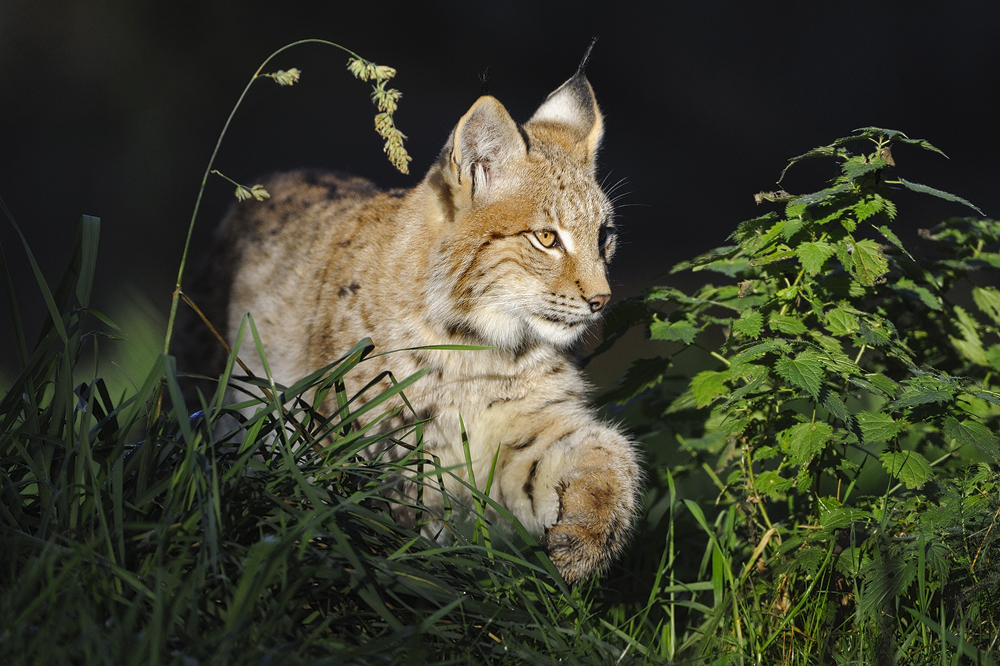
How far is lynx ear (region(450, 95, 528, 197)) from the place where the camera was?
2.37 m

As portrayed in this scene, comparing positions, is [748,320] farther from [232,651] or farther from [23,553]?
[23,553]

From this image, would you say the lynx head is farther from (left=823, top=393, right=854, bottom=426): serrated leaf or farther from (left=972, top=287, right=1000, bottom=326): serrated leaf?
(left=972, top=287, right=1000, bottom=326): serrated leaf

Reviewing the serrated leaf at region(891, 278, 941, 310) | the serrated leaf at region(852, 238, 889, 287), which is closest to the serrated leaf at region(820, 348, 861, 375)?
the serrated leaf at region(852, 238, 889, 287)

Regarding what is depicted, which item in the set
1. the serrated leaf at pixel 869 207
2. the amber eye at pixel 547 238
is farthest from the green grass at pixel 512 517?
the amber eye at pixel 547 238

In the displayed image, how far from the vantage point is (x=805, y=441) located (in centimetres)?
204

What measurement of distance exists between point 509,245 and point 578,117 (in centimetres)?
80

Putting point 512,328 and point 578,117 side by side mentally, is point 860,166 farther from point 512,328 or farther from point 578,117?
point 578,117

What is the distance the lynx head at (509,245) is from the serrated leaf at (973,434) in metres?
1.00

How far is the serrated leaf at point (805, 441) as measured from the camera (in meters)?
2.02

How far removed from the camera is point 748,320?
2244mm

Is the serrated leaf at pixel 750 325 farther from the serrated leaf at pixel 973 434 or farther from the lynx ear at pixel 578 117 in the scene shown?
the lynx ear at pixel 578 117

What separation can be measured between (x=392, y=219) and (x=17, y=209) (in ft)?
11.8

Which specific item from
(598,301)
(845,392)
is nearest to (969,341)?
(845,392)

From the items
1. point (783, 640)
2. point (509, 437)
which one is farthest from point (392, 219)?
point (783, 640)
